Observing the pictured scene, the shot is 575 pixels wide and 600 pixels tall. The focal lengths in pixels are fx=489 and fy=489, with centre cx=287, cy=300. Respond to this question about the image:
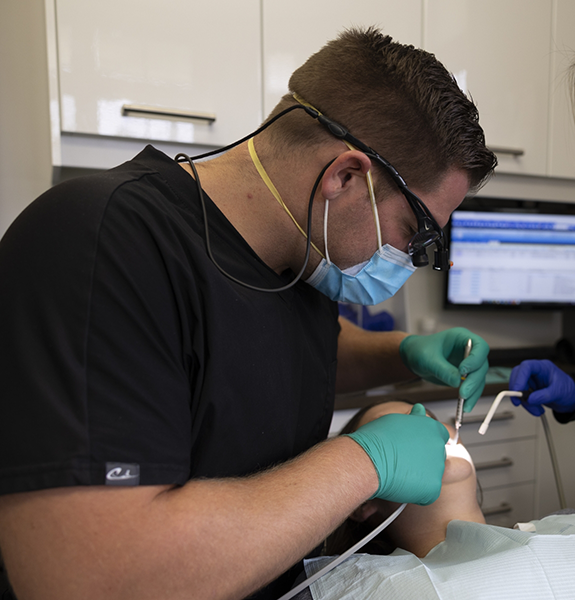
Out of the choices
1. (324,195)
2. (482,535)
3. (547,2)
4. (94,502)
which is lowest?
(482,535)

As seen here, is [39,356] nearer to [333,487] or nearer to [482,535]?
[333,487]

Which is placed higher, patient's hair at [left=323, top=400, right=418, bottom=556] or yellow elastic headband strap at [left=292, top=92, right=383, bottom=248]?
yellow elastic headband strap at [left=292, top=92, right=383, bottom=248]

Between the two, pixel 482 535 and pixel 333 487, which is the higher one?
pixel 333 487

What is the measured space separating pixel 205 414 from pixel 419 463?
1.38 ft

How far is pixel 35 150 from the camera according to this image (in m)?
1.74

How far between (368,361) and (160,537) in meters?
0.98

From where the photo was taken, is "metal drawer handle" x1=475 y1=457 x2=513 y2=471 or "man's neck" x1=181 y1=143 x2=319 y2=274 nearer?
"man's neck" x1=181 y1=143 x2=319 y2=274

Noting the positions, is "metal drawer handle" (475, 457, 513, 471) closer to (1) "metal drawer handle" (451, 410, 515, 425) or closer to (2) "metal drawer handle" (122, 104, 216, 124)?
(1) "metal drawer handle" (451, 410, 515, 425)

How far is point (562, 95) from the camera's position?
2158 mm

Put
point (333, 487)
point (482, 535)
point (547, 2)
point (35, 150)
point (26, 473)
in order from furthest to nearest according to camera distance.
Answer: point (547, 2) → point (35, 150) → point (482, 535) → point (333, 487) → point (26, 473)

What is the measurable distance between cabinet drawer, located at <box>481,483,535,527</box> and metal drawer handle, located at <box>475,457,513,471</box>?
0.11 meters

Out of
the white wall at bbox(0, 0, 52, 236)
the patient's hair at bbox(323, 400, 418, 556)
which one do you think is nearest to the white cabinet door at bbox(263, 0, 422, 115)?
the white wall at bbox(0, 0, 52, 236)

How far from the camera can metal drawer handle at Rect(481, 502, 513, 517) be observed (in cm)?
215

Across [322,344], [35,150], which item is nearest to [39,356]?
[322,344]
